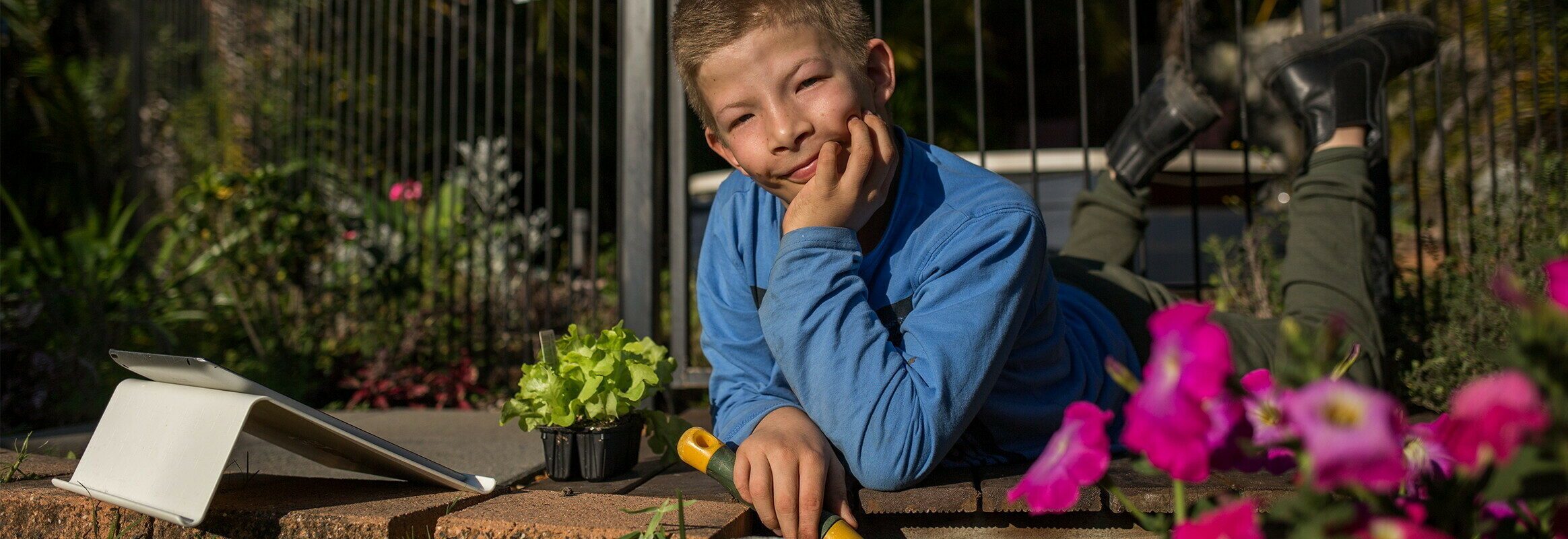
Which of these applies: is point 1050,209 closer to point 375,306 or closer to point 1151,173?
point 1151,173

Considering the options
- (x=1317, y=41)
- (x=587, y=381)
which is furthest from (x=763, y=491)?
(x=1317, y=41)

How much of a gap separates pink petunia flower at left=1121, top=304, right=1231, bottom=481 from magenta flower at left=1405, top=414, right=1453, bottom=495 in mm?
249

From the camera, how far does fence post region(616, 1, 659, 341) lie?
294 cm

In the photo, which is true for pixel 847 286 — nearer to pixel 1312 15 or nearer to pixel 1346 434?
pixel 1346 434

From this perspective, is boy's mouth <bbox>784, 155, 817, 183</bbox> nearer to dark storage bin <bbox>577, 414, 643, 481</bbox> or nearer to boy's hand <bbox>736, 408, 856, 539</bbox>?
boy's hand <bbox>736, 408, 856, 539</bbox>

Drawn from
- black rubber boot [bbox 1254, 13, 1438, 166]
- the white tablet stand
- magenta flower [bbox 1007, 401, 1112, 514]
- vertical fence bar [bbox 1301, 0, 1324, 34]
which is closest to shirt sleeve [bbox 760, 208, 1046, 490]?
the white tablet stand

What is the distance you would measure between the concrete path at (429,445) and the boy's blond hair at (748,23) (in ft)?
2.87

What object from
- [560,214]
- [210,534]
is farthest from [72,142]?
[210,534]

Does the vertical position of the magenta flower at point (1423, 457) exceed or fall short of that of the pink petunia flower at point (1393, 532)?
it falls short

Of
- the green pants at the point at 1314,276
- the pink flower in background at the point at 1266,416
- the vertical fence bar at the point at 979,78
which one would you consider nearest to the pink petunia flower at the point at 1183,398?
the pink flower in background at the point at 1266,416

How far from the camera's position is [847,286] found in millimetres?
1515

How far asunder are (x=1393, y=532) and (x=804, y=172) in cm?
112

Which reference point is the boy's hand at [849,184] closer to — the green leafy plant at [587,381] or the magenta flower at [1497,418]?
the green leafy plant at [587,381]

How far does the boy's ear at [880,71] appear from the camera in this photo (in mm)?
1806
